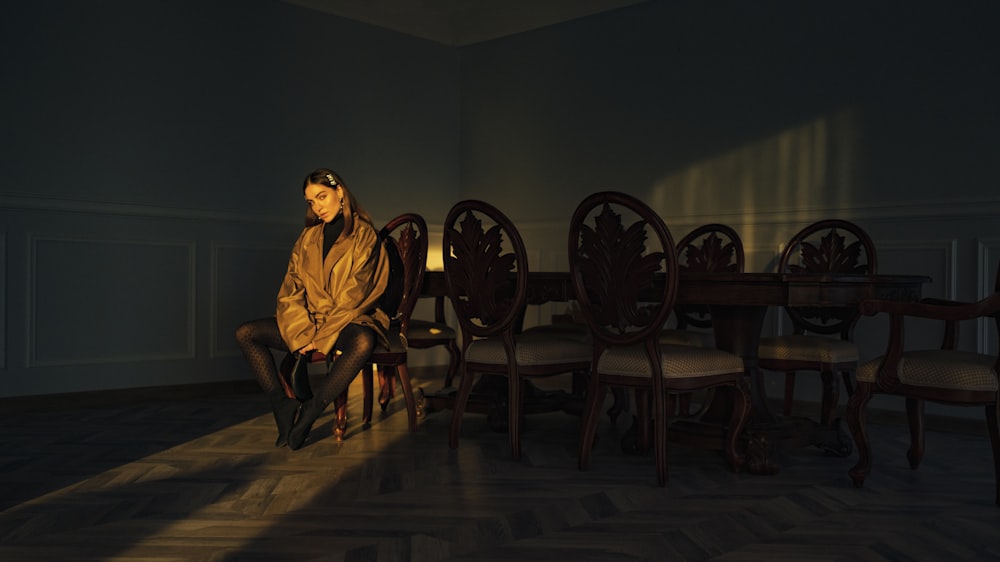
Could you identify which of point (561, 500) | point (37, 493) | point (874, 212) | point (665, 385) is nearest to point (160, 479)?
point (37, 493)

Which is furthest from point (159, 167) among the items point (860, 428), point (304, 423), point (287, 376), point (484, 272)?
point (860, 428)

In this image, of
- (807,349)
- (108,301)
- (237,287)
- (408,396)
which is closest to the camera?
(807,349)

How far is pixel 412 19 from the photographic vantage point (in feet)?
20.7

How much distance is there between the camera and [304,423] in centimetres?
355

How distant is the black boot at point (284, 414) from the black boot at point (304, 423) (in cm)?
7

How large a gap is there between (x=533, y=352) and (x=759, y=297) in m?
0.86

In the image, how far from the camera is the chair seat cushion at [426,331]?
4.41 meters

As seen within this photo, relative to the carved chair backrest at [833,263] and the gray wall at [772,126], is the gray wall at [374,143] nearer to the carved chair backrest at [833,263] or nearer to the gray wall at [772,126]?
the gray wall at [772,126]

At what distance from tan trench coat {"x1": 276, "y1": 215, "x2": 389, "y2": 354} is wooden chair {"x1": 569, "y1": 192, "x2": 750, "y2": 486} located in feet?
3.08

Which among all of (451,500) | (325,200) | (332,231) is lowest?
(451,500)

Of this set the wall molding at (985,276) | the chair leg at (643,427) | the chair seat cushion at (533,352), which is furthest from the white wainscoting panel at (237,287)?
the wall molding at (985,276)

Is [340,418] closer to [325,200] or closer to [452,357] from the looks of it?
[325,200]

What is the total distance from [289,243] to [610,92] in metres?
2.17

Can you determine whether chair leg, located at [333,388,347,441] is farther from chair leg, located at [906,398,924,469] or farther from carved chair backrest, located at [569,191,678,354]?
chair leg, located at [906,398,924,469]
